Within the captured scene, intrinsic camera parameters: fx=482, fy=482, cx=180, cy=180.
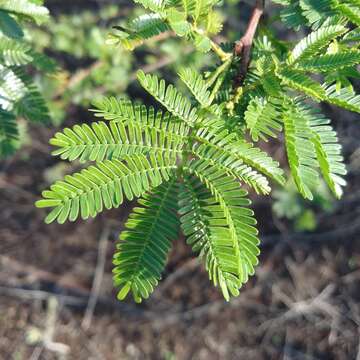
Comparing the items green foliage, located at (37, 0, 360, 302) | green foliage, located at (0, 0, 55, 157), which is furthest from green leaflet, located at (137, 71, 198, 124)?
green foliage, located at (0, 0, 55, 157)

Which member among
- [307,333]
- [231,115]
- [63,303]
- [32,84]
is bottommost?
[63,303]

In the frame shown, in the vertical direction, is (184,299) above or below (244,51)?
below

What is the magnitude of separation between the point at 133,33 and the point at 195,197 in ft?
1.33

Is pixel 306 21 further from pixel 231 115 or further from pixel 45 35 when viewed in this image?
pixel 45 35

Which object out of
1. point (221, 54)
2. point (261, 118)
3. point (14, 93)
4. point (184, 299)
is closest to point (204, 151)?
point (261, 118)

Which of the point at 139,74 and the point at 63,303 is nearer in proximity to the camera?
the point at 139,74

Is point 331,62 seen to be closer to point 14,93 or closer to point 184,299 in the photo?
point 14,93

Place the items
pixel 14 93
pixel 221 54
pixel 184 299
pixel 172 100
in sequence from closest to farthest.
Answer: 1. pixel 172 100
2. pixel 221 54
3. pixel 14 93
4. pixel 184 299

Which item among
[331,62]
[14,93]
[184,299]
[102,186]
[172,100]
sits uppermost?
[331,62]

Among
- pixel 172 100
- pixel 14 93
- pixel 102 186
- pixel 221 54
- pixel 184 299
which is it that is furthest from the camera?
pixel 184 299

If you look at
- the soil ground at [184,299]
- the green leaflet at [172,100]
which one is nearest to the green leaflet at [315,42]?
the green leaflet at [172,100]

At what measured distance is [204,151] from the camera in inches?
41.3

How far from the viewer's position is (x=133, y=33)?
110 centimetres

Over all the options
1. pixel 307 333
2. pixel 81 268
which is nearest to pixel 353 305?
pixel 307 333
